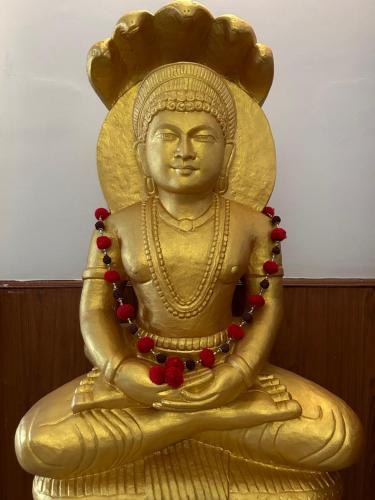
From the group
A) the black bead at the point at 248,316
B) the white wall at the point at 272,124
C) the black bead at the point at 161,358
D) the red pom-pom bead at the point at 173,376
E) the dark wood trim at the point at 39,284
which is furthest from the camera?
the white wall at the point at 272,124


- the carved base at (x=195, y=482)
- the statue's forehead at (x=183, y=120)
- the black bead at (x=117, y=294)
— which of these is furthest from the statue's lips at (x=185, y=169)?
the carved base at (x=195, y=482)

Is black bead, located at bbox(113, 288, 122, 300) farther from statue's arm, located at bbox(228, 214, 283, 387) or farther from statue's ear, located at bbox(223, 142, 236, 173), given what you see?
statue's ear, located at bbox(223, 142, 236, 173)

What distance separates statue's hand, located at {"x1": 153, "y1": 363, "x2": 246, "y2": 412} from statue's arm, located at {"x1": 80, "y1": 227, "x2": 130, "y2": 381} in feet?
0.60

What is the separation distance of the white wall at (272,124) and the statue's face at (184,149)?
24.1 inches

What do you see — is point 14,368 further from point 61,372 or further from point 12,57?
point 12,57

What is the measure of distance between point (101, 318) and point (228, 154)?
2.09ft

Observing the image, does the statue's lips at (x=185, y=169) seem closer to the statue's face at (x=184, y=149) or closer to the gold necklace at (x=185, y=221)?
the statue's face at (x=184, y=149)

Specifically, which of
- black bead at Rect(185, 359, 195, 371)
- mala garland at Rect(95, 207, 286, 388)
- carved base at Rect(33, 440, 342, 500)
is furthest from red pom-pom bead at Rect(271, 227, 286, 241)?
carved base at Rect(33, 440, 342, 500)

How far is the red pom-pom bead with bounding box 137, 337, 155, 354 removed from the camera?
154 centimetres

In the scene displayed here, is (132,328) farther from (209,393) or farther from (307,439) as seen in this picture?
(307,439)

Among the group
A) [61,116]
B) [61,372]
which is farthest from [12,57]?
[61,372]

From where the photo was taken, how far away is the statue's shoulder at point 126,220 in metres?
1.64

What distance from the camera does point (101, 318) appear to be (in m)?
1.58

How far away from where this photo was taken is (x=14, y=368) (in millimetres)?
2016
